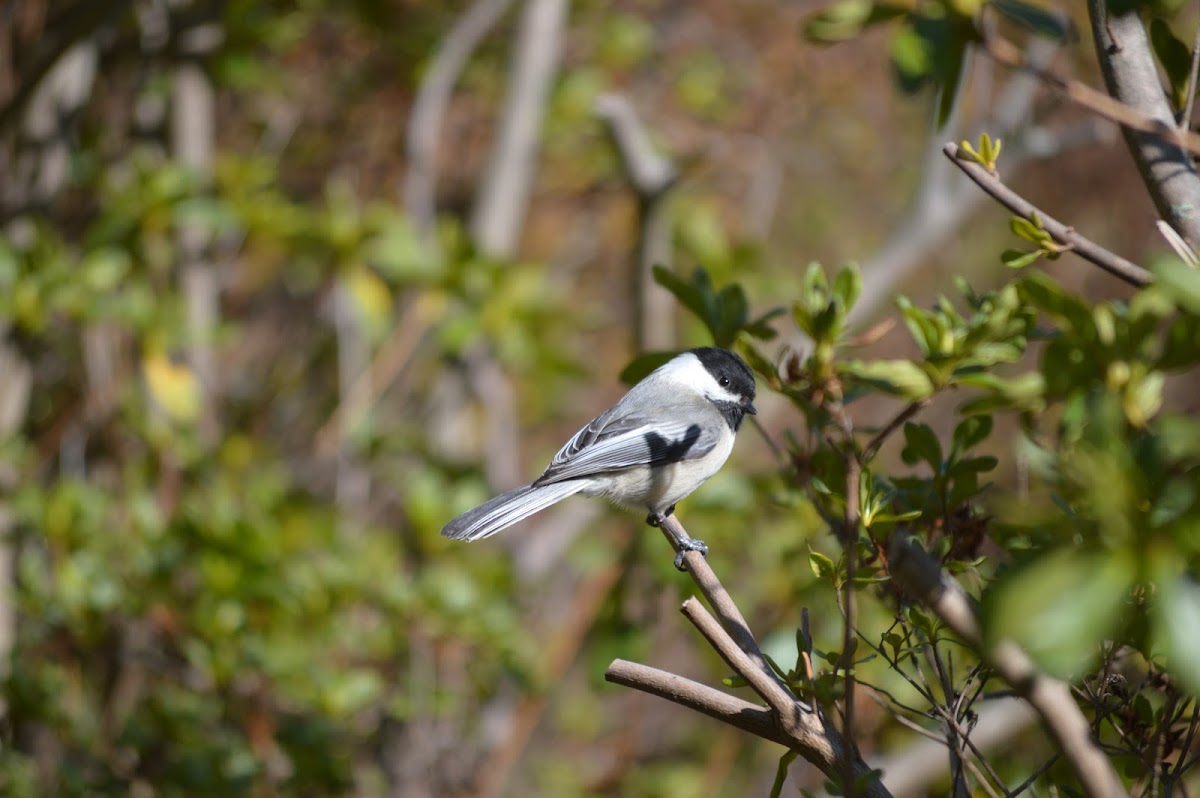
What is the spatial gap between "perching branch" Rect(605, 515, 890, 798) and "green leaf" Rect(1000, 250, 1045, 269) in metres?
0.47

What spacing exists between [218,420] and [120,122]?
3.22 feet

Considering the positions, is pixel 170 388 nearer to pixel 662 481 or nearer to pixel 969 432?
pixel 662 481

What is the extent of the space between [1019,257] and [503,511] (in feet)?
3.41

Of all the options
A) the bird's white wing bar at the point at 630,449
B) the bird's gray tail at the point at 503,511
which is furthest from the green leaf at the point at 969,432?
the bird's white wing bar at the point at 630,449

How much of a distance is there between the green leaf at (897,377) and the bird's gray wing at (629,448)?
0.92 metres

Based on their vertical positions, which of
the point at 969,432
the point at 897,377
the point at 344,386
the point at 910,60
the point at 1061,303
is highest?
the point at 910,60

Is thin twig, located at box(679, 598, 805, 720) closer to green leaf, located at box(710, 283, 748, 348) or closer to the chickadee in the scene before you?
green leaf, located at box(710, 283, 748, 348)

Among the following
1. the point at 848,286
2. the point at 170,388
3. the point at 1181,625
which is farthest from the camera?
the point at 170,388

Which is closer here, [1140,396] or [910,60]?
[1140,396]

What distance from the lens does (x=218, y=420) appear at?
2.95 meters

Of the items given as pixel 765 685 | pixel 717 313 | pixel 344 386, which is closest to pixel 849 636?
pixel 765 685

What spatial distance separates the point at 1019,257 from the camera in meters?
1.02

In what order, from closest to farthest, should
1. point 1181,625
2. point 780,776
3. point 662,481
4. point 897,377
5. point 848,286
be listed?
1. point 1181,625
2. point 780,776
3. point 897,377
4. point 848,286
5. point 662,481

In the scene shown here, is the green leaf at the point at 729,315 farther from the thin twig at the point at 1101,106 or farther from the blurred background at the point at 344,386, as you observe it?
the blurred background at the point at 344,386
